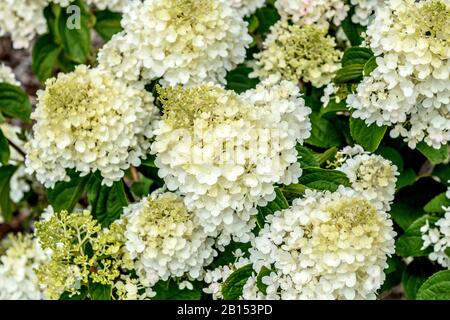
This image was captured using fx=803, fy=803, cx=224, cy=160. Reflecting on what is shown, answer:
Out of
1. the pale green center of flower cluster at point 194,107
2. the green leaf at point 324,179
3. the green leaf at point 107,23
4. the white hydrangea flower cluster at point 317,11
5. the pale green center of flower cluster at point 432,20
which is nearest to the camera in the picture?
the pale green center of flower cluster at point 194,107

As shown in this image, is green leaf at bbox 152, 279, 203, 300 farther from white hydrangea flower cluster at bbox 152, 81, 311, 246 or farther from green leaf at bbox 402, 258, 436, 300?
green leaf at bbox 402, 258, 436, 300

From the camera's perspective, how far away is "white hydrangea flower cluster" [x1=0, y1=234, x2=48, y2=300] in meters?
3.09

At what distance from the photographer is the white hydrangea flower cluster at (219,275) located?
7.77 ft

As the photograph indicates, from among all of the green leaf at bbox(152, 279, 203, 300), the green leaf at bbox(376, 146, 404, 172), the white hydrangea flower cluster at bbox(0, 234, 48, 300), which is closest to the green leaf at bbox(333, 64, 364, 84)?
the green leaf at bbox(376, 146, 404, 172)

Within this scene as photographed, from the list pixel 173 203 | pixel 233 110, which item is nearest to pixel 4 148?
pixel 173 203

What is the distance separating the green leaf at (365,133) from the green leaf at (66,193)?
0.94 meters

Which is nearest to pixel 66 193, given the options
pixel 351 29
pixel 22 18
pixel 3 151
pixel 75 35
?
pixel 3 151

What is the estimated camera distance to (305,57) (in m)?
2.73

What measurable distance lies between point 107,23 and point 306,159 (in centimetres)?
142

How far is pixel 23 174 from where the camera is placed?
140 inches

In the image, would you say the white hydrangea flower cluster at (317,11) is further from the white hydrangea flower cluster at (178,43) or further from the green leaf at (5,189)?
the green leaf at (5,189)

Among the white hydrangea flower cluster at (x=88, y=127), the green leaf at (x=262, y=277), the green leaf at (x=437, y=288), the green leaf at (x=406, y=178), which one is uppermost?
the white hydrangea flower cluster at (x=88, y=127)

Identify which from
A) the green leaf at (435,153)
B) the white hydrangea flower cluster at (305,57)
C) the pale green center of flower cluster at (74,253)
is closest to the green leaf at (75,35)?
the white hydrangea flower cluster at (305,57)

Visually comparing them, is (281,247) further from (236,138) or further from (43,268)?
(43,268)
